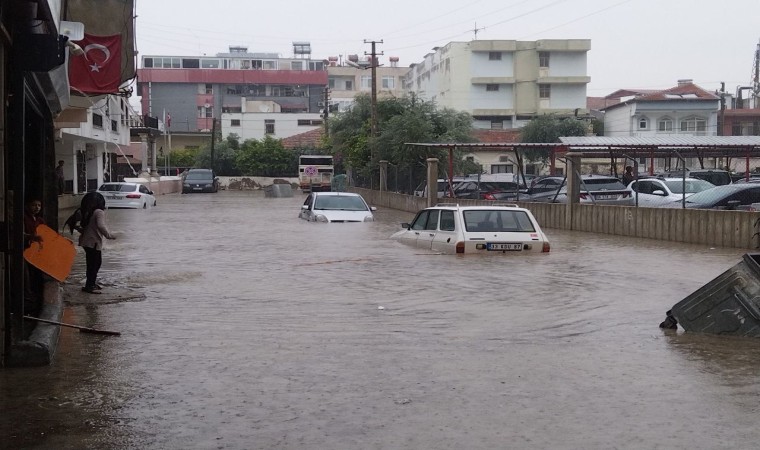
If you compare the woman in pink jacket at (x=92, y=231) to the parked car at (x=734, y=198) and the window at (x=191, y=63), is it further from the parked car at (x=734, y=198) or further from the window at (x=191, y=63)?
the window at (x=191, y=63)

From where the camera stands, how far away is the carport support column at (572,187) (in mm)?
28531

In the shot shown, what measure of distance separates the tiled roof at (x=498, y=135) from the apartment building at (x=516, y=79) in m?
3.75

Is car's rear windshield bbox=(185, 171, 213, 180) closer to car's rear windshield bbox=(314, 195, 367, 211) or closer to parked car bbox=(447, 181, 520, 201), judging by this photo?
parked car bbox=(447, 181, 520, 201)

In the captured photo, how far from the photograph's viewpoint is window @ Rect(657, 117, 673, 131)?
251 ft

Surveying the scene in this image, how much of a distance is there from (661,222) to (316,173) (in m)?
49.4

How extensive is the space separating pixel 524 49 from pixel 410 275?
71.1 meters

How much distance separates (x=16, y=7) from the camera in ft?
26.5

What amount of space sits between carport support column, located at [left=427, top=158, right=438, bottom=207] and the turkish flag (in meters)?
25.0

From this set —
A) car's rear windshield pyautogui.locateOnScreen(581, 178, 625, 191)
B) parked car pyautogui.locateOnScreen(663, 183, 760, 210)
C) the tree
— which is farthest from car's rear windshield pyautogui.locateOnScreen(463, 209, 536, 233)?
the tree

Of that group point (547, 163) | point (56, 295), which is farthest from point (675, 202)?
point (547, 163)

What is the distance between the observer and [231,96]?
116688 millimetres

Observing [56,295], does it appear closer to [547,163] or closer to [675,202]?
[675,202]

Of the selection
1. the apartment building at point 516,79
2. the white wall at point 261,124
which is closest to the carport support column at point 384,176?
the apartment building at point 516,79

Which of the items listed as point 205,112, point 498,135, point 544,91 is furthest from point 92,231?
point 205,112
